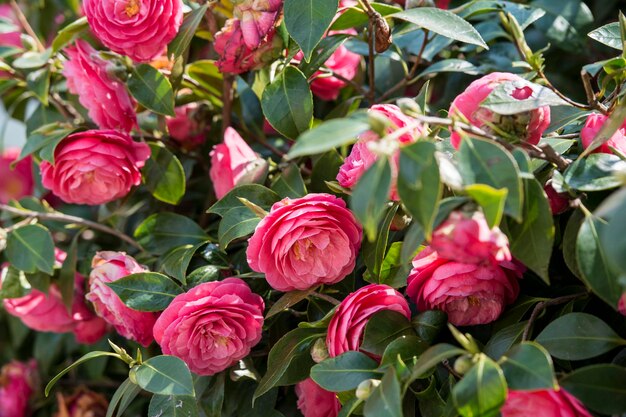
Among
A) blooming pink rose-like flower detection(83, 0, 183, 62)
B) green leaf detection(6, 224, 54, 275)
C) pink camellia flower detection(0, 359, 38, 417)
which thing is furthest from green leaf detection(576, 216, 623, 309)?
pink camellia flower detection(0, 359, 38, 417)

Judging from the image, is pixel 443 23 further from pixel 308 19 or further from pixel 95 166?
pixel 95 166

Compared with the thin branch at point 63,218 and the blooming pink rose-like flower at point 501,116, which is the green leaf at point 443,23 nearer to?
the blooming pink rose-like flower at point 501,116

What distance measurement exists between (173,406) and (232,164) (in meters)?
0.26

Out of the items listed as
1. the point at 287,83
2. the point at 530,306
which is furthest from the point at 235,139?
the point at 530,306

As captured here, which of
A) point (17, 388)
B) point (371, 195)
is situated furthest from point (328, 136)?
point (17, 388)

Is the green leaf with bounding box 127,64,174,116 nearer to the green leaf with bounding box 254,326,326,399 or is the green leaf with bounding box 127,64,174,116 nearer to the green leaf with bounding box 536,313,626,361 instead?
the green leaf with bounding box 254,326,326,399

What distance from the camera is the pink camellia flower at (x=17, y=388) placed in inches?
43.4

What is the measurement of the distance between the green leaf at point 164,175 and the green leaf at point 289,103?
0.17 meters

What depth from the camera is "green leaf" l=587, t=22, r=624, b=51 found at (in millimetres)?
748

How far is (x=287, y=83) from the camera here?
80cm

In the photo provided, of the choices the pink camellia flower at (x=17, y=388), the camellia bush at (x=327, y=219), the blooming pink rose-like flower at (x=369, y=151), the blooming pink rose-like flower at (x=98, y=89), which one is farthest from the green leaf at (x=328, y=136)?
the pink camellia flower at (x=17, y=388)

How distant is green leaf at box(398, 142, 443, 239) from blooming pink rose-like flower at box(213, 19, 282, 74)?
13.7 inches

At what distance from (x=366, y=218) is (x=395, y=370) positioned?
0.17 meters

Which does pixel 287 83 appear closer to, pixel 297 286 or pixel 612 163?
pixel 297 286
